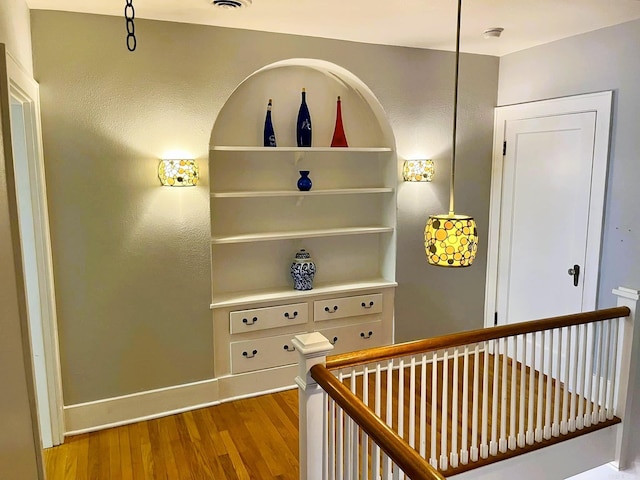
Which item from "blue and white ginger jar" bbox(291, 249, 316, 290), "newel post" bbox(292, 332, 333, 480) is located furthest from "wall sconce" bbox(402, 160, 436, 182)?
"newel post" bbox(292, 332, 333, 480)

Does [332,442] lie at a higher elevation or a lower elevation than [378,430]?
lower

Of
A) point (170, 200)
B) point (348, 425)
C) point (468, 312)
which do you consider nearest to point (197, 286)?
point (170, 200)

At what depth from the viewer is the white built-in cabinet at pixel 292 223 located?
3.42 meters

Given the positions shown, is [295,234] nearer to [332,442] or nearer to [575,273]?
[332,442]

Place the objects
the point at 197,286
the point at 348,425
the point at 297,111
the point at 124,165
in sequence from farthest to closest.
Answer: the point at 297,111 → the point at 197,286 → the point at 124,165 → the point at 348,425

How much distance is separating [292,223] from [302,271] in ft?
1.29

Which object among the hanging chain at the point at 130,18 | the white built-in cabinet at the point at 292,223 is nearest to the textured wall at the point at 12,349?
the hanging chain at the point at 130,18

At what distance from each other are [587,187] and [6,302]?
11.3ft

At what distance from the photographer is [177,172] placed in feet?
9.64

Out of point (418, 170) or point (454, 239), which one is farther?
point (418, 170)

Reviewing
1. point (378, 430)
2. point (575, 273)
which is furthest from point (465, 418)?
point (575, 273)

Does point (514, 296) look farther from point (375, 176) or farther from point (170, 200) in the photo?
point (170, 200)

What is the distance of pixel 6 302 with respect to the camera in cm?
167

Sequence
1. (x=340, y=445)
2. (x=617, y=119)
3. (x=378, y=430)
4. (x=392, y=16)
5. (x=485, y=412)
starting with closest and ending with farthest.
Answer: (x=378, y=430)
(x=340, y=445)
(x=485, y=412)
(x=392, y=16)
(x=617, y=119)
